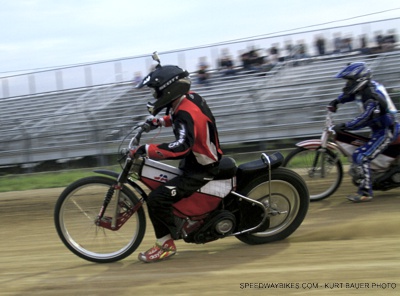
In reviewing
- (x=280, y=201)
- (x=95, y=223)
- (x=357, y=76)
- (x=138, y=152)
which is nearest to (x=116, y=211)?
(x=95, y=223)

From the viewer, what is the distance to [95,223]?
15.9 ft

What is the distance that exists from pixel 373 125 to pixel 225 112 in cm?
734

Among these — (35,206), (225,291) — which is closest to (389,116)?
(225,291)

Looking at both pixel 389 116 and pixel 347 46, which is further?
pixel 347 46

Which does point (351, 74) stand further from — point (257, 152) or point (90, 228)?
point (257, 152)

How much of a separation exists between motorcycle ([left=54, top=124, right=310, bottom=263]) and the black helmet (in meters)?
0.34

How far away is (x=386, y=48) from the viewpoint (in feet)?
47.8

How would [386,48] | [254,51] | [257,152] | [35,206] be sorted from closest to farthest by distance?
[35,206]
[257,152]
[386,48]
[254,51]

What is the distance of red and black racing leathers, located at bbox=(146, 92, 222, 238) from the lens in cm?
444

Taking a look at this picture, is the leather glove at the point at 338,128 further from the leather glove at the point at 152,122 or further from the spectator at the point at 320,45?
the spectator at the point at 320,45

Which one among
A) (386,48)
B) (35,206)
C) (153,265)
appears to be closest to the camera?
(153,265)

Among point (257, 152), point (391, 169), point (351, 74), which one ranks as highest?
point (351, 74)

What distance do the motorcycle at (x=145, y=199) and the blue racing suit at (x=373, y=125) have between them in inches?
76.8

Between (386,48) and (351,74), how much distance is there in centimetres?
899
